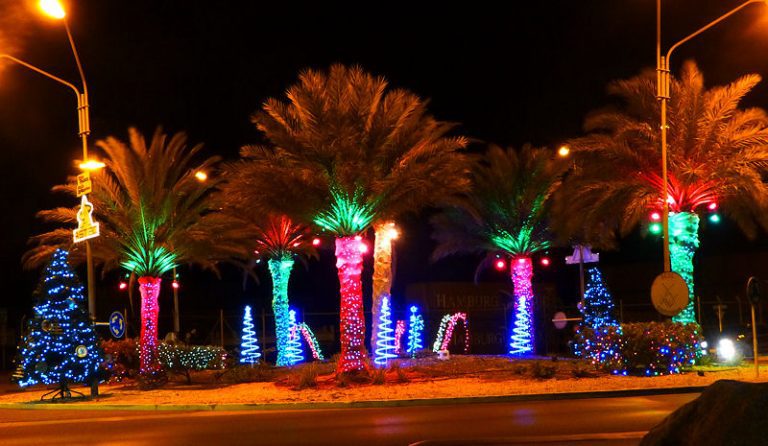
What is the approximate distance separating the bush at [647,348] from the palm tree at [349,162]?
20.5 ft

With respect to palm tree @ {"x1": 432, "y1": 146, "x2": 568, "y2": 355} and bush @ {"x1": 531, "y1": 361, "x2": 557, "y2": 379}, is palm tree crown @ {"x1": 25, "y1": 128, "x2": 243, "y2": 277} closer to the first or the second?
palm tree @ {"x1": 432, "y1": 146, "x2": 568, "y2": 355}

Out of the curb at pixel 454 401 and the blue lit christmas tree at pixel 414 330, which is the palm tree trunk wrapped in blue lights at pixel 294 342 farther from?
the curb at pixel 454 401

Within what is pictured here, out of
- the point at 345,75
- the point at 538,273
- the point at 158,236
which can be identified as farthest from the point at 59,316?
the point at 538,273

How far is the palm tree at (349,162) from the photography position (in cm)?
2319

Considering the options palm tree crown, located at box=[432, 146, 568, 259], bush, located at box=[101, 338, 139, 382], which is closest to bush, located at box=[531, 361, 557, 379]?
palm tree crown, located at box=[432, 146, 568, 259]

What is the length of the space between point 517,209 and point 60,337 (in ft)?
55.2

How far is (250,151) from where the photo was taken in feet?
78.7

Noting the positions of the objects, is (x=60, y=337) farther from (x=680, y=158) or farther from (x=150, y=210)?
(x=680, y=158)

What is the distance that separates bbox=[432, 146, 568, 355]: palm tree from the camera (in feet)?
104

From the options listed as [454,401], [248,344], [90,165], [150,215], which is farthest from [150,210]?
[454,401]

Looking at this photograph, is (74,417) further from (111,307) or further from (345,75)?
(111,307)

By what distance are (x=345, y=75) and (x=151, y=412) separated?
10.4m

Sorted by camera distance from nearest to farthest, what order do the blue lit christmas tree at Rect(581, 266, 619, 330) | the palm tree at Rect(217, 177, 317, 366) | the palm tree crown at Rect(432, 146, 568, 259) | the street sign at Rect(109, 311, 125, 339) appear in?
1. the street sign at Rect(109, 311, 125, 339)
2. the blue lit christmas tree at Rect(581, 266, 619, 330)
3. the palm tree at Rect(217, 177, 317, 366)
4. the palm tree crown at Rect(432, 146, 568, 259)

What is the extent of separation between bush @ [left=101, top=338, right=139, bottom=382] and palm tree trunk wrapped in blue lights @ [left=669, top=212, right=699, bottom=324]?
59.6 feet
